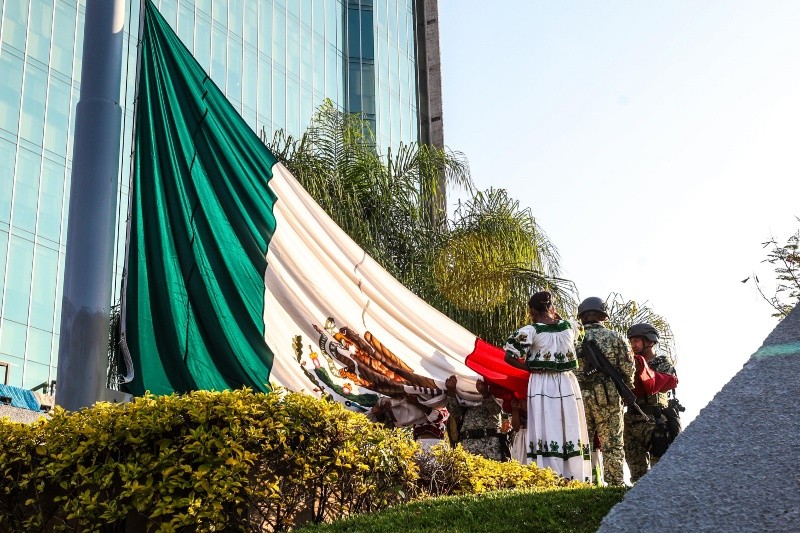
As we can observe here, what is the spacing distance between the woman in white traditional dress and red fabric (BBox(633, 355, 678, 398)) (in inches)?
30.8

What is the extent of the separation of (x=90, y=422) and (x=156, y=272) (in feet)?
5.82

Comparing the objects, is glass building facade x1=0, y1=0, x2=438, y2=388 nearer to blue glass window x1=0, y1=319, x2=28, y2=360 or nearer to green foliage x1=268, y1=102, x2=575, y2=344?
blue glass window x1=0, y1=319, x2=28, y2=360

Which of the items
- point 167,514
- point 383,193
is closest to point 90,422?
point 167,514

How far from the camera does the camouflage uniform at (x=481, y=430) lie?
31.8 ft

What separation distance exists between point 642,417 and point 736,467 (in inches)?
256

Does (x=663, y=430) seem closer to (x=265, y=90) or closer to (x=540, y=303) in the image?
(x=540, y=303)

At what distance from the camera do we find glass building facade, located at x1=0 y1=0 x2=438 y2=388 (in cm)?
2644

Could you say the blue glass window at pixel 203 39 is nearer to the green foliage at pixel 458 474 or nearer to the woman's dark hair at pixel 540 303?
the woman's dark hair at pixel 540 303

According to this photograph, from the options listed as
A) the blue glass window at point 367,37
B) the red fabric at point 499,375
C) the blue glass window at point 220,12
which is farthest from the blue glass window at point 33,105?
the red fabric at point 499,375

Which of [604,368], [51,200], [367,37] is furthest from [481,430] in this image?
[367,37]

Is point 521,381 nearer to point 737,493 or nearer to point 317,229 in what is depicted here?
point 317,229

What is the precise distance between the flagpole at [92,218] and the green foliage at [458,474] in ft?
6.27

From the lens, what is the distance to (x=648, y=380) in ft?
31.3

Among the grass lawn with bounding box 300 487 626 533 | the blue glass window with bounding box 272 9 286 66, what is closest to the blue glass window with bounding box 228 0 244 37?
the blue glass window with bounding box 272 9 286 66
